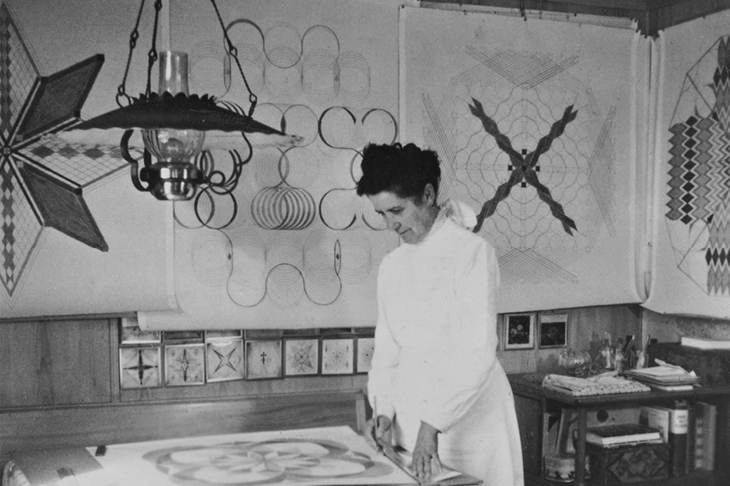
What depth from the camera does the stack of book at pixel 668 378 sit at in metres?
4.33

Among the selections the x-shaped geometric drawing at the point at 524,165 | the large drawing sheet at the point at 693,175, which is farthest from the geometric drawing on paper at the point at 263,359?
the large drawing sheet at the point at 693,175

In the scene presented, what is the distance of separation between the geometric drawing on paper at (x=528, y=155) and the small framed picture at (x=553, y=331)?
0.79 ft

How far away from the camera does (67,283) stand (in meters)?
3.64

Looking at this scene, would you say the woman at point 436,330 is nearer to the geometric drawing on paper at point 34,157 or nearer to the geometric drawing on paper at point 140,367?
the geometric drawing on paper at point 140,367

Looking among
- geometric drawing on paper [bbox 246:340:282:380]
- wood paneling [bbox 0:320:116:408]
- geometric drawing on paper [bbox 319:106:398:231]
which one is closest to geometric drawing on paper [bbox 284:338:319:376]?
geometric drawing on paper [bbox 246:340:282:380]

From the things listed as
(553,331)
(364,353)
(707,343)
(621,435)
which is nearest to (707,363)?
(707,343)

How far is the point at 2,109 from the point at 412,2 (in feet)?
6.66

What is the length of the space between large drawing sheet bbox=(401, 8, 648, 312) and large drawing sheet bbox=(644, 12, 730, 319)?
15cm

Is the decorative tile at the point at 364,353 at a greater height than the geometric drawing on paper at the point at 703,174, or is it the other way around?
the geometric drawing on paper at the point at 703,174

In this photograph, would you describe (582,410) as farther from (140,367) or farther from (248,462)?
(140,367)

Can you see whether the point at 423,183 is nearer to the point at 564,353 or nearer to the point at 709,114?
the point at 564,353

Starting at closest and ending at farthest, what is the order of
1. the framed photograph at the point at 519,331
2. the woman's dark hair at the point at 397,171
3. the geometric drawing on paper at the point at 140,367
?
the woman's dark hair at the point at 397,171 → the geometric drawing on paper at the point at 140,367 → the framed photograph at the point at 519,331

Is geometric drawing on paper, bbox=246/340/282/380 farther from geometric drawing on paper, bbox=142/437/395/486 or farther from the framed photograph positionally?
the framed photograph

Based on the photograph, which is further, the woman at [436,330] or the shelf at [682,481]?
the shelf at [682,481]
